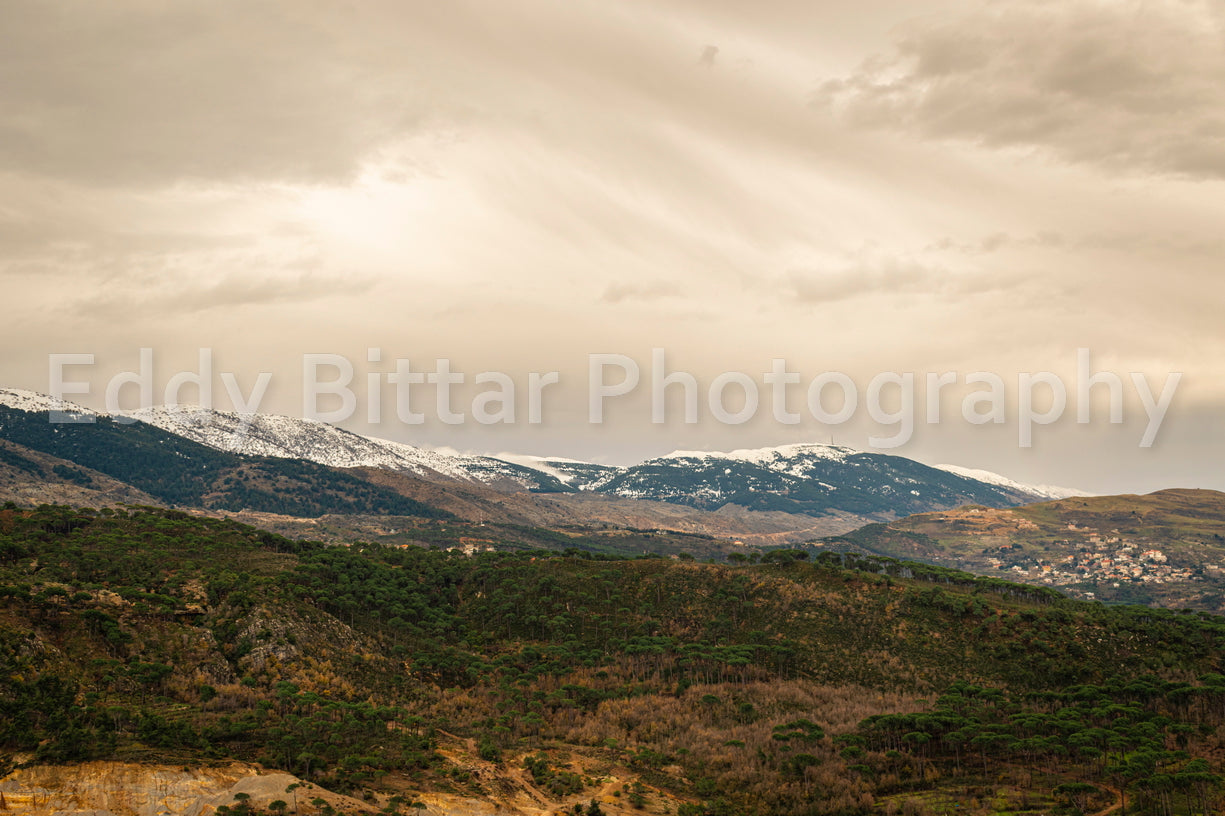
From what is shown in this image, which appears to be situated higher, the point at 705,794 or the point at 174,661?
the point at 174,661

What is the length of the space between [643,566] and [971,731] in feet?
252

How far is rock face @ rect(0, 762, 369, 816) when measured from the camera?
43344 mm

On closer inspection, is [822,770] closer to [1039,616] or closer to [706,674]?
[706,674]

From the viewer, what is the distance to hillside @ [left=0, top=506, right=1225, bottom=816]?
5978 cm

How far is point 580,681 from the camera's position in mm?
98062

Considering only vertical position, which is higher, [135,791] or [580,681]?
[135,791]

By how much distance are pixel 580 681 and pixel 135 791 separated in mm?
60100

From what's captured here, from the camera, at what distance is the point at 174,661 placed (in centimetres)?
7619

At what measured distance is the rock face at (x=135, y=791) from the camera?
4334 centimetres

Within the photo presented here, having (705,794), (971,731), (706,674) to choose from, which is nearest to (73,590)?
(705,794)

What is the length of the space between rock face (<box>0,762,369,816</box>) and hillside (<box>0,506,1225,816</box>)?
3.09 ft

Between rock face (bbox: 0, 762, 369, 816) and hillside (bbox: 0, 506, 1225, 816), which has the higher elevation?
rock face (bbox: 0, 762, 369, 816)

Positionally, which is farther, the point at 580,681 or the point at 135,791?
the point at 580,681

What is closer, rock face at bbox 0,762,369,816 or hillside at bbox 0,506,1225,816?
rock face at bbox 0,762,369,816
